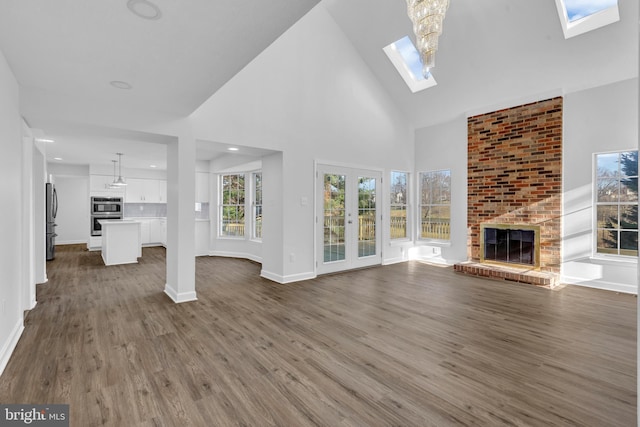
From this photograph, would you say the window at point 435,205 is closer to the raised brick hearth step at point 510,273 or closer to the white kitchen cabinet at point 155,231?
the raised brick hearth step at point 510,273

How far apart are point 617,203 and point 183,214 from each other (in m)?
6.15

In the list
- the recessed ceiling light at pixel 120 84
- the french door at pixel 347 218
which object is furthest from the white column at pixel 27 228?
the french door at pixel 347 218

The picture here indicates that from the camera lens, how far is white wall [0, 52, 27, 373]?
7.82 ft

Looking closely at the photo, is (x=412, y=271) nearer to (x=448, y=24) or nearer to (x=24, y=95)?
(x=448, y=24)

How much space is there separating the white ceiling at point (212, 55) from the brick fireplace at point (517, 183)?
44 cm

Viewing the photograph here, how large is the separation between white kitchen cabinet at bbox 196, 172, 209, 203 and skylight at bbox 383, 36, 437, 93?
513cm

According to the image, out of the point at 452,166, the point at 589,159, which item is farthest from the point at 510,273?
the point at 452,166

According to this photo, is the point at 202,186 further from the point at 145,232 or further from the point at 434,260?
the point at 434,260

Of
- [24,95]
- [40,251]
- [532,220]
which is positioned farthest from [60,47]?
[532,220]

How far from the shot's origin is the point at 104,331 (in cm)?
298

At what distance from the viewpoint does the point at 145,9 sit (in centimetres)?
178

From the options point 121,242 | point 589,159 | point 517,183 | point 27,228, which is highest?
point 589,159

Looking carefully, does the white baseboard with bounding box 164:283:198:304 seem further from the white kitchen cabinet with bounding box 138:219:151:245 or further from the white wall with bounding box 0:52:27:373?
the white kitchen cabinet with bounding box 138:219:151:245

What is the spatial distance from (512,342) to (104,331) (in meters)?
3.84
